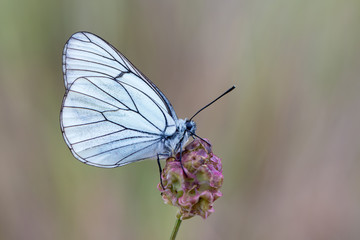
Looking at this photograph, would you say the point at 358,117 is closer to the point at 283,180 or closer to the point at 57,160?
the point at 283,180

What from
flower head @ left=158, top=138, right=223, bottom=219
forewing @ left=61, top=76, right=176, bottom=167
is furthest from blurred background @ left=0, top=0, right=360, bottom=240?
flower head @ left=158, top=138, right=223, bottom=219

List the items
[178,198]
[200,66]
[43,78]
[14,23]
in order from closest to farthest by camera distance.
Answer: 1. [178,198]
2. [14,23]
3. [43,78]
4. [200,66]

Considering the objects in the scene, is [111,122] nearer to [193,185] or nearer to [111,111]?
[111,111]

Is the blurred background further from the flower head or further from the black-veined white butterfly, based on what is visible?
the flower head

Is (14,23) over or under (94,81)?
over

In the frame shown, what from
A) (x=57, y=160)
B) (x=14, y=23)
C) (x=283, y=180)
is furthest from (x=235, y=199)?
(x=14, y=23)

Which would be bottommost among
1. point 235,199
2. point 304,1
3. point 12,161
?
point 12,161

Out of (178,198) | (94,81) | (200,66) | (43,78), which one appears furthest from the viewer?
(200,66)
